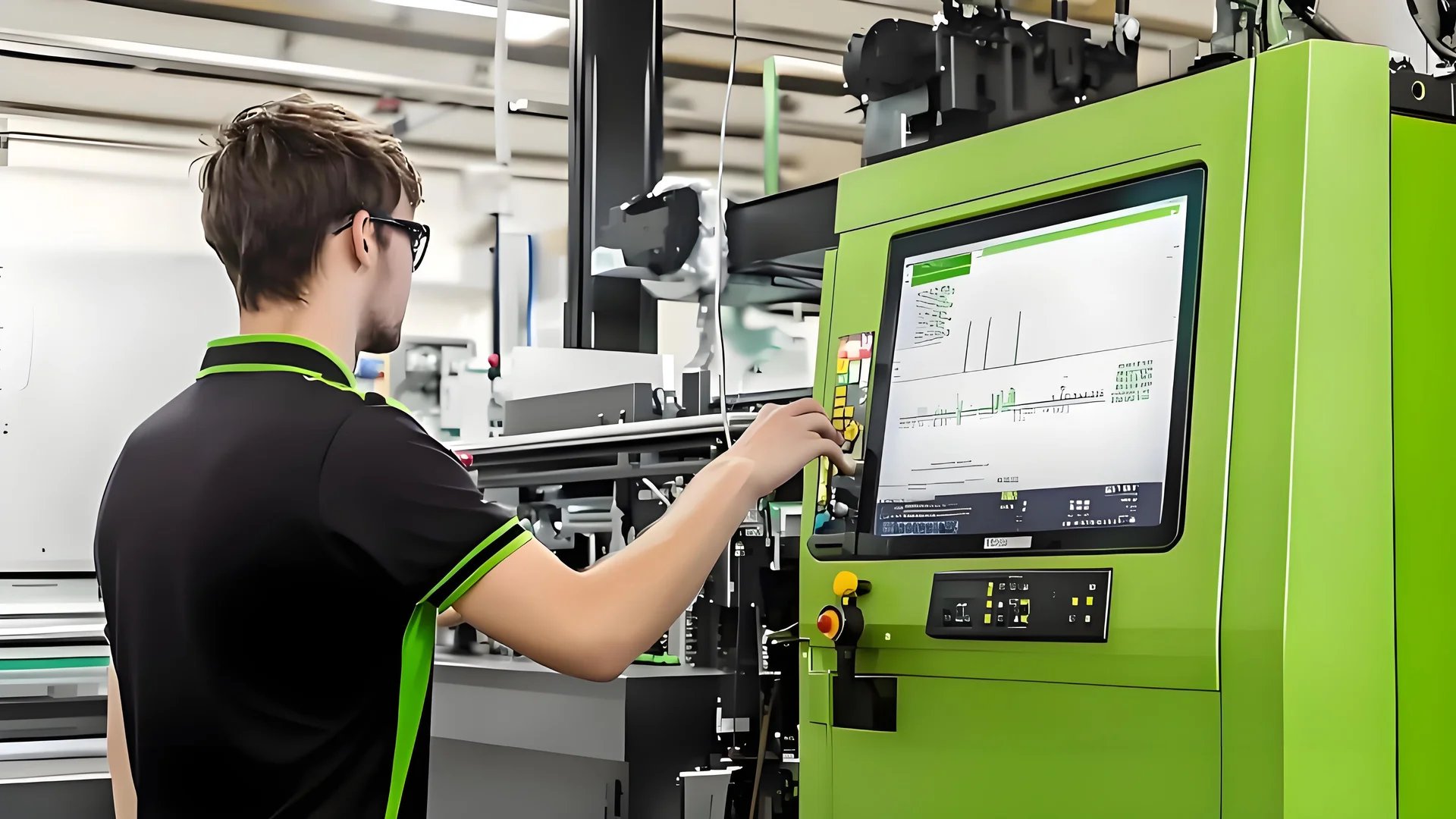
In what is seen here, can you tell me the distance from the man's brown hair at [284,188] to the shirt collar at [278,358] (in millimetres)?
47

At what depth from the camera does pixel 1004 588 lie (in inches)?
58.4

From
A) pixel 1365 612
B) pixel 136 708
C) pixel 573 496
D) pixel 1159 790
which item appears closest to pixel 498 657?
pixel 573 496

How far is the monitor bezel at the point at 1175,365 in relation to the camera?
135 centimetres

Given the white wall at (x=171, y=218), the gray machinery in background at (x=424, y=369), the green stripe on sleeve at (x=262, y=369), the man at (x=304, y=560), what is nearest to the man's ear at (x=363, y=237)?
the man at (x=304, y=560)

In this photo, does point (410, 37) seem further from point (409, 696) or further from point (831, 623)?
point (409, 696)

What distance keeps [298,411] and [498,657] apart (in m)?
1.62

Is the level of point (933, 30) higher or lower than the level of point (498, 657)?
higher

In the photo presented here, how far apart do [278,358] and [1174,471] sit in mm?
891

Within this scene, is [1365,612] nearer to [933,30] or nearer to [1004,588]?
[1004,588]

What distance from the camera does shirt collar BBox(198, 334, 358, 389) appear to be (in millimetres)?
1393

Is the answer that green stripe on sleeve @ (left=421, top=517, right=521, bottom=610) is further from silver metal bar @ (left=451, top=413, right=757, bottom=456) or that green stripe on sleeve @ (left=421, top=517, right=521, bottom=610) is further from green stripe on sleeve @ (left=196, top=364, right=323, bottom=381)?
silver metal bar @ (left=451, top=413, right=757, bottom=456)

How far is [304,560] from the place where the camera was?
130cm

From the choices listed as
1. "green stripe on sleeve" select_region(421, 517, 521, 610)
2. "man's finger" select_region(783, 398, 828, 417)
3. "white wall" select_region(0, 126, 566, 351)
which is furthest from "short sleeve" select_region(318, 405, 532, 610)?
"white wall" select_region(0, 126, 566, 351)

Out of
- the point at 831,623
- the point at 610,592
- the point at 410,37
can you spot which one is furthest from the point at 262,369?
the point at 410,37
